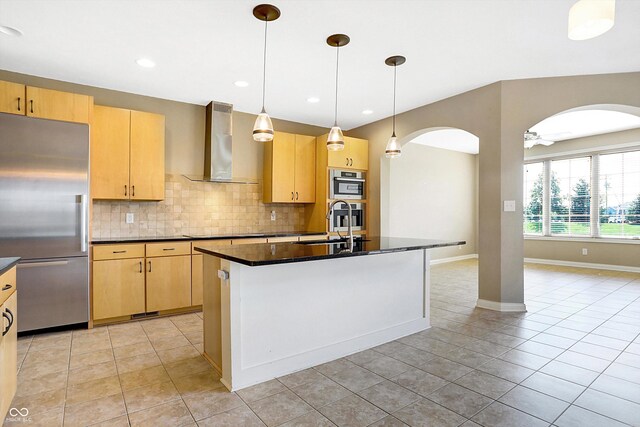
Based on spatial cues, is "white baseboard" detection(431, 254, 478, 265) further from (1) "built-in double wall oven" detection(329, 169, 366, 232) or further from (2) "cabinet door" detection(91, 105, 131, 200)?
(2) "cabinet door" detection(91, 105, 131, 200)

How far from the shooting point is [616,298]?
4527mm

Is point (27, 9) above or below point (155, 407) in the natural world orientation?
above

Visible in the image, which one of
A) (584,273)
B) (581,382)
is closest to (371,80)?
(581,382)

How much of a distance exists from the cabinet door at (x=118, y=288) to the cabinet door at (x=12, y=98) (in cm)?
162

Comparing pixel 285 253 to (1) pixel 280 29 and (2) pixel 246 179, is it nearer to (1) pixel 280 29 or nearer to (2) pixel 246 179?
(1) pixel 280 29

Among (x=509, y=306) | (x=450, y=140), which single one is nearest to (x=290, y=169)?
(x=509, y=306)

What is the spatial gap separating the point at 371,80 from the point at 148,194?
9.65 feet

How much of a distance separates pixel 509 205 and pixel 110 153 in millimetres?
4587

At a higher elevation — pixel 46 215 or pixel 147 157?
pixel 147 157

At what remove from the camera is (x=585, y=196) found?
7082 millimetres

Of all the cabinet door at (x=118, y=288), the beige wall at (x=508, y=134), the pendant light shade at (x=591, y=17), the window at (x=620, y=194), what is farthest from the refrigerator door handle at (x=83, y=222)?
the window at (x=620, y=194)

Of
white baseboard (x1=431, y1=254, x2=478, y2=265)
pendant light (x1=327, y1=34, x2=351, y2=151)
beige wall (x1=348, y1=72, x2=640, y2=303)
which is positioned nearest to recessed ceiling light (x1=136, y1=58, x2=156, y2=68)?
pendant light (x1=327, y1=34, x2=351, y2=151)

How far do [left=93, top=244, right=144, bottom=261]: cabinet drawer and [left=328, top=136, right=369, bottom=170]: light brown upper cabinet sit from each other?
283cm

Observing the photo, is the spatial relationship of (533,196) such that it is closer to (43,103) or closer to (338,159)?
(338,159)
